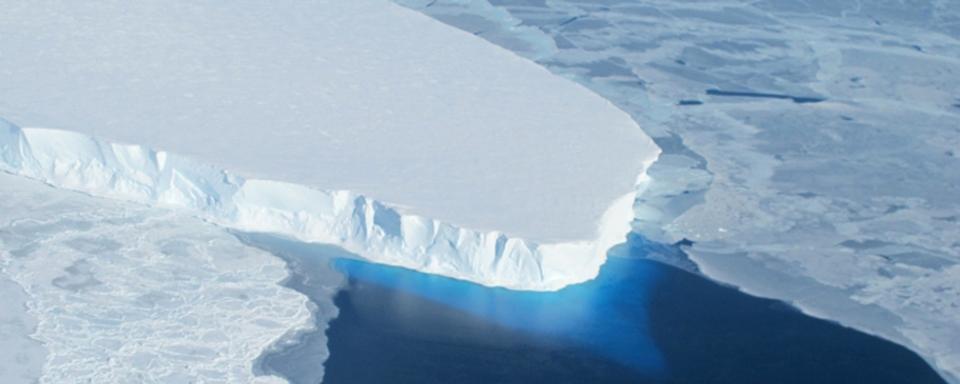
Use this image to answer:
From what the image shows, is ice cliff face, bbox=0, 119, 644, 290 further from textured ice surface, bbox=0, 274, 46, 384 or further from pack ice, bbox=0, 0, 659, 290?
textured ice surface, bbox=0, 274, 46, 384

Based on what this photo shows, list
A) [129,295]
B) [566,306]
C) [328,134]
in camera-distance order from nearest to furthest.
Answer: [129,295], [566,306], [328,134]

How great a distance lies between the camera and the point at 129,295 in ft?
14.6

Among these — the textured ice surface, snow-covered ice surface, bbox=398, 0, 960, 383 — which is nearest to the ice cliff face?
snow-covered ice surface, bbox=398, 0, 960, 383

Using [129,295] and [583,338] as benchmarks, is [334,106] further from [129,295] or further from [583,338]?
[583,338]

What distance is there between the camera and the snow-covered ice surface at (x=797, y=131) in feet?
16.6

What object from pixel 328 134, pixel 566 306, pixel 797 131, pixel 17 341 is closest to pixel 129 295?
pixel 17 341

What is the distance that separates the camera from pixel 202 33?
20.3 ft

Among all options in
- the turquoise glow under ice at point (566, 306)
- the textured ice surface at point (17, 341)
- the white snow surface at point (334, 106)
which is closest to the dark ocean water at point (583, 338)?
the turquoise glow under ice at point (566, 306)

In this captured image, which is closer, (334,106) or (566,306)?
(566,306)

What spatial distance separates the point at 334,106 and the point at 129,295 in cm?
147

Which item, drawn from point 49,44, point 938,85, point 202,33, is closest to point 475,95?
point 202,33

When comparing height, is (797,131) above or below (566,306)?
above

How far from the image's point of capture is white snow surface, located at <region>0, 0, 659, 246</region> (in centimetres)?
498

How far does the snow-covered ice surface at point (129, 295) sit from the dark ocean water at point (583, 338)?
0.17 meters
